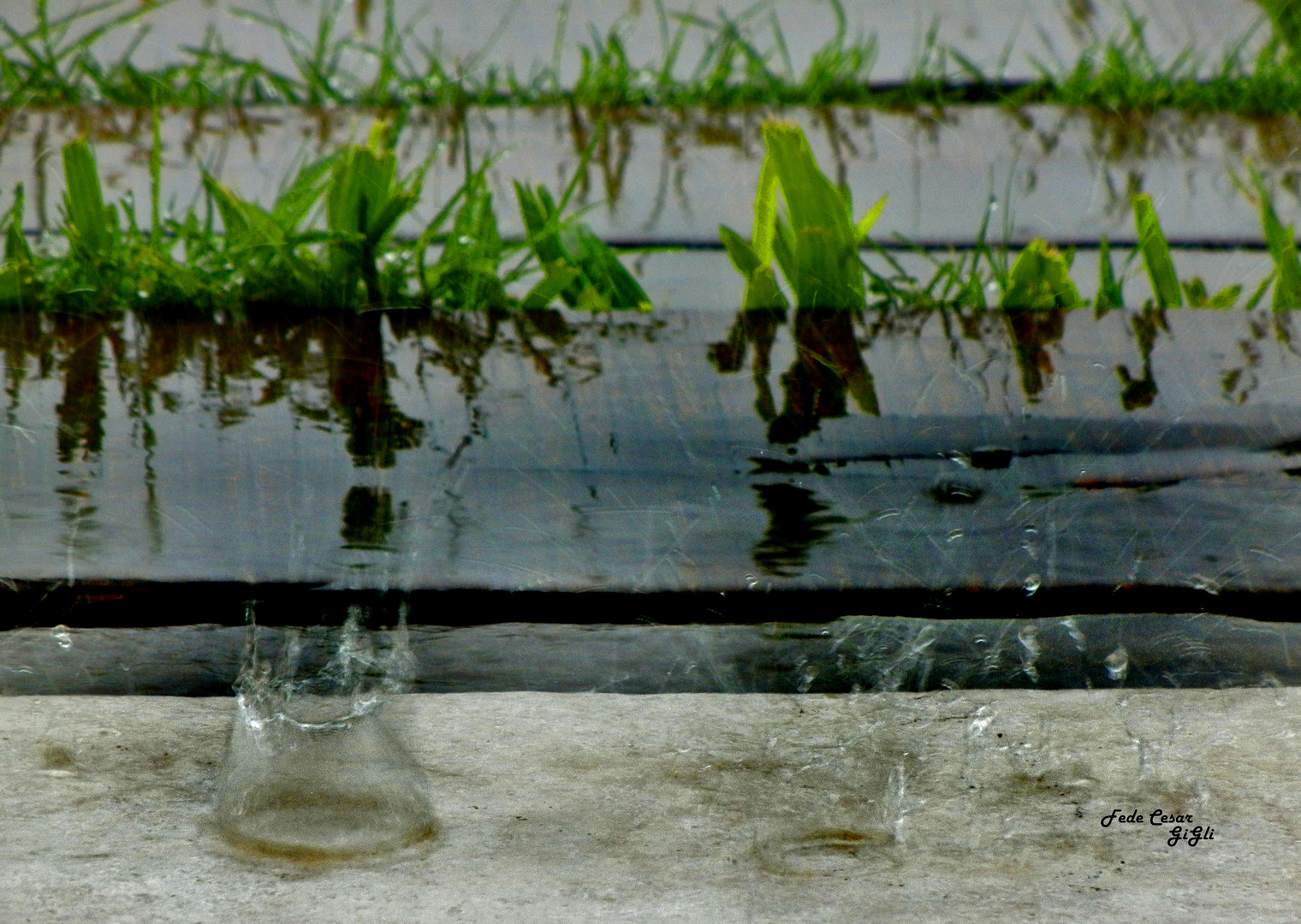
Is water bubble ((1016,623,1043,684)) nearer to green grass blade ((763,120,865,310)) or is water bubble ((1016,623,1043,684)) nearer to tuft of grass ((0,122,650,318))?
green grass blade ((763,120,865,310))

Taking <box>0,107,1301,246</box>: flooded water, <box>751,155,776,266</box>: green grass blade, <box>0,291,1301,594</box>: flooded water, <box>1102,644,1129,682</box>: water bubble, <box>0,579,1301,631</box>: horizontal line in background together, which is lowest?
<box>1102,644,1129,682</box>: water bubble

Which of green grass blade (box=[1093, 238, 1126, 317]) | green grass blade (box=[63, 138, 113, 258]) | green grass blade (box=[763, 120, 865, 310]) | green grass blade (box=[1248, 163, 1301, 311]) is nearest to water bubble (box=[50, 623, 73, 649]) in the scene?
green grass blade (box=[63, 138, 113, 258])

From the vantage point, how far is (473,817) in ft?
3.61

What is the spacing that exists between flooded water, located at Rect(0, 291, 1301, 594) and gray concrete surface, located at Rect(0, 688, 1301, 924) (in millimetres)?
166

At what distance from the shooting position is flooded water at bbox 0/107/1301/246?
2.59m

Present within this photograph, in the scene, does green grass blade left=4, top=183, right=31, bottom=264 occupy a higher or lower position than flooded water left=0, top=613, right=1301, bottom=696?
higher

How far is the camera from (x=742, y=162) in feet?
8.79

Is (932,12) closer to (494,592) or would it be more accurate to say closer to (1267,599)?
(1267,599)

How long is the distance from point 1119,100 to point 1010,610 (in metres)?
1.98

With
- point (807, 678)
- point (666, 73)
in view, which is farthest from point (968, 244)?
point (807, 678)

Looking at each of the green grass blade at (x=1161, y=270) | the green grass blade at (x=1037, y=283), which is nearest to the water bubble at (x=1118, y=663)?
the green grass blade at (x=1037, y=283)

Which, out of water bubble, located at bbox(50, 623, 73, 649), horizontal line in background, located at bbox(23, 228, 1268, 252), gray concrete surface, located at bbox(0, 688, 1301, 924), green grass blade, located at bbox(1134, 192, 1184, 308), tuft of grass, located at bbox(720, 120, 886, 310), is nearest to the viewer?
gray concrete surface, located at bbox(0, 688, 1301, 924)

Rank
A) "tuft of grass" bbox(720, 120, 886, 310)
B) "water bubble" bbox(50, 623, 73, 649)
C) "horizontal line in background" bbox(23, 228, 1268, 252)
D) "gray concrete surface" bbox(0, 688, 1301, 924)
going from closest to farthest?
"gray concrete surface" bbox(0, 688, 1301, 924)
"water bubble" bbox(50, 623, 73, 649)
"tuft of grass" bbox(720, 120, 886, 310)
"horizontal line in background" bbox(23, 228, 1268, 252)

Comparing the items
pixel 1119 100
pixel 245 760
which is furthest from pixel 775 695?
pixel 1119 100
